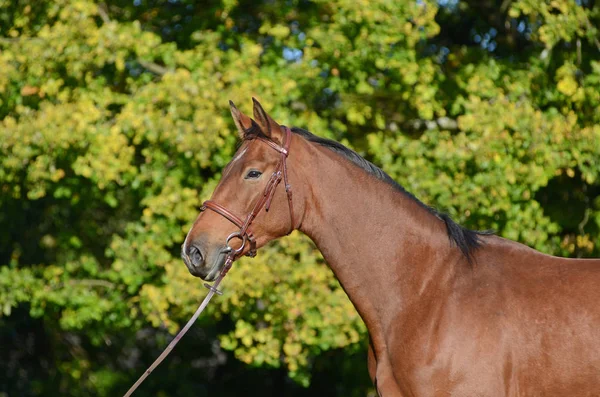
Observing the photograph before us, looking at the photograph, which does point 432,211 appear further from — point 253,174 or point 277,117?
point 277,117

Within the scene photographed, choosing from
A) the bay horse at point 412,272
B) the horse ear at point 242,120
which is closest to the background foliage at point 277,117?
the horse ear at point 242,120

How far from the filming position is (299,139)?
4020mm

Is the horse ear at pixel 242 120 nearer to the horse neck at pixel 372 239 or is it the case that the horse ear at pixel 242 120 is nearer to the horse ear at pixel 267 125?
the horse ear at pixel 267 125

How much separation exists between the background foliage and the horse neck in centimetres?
310

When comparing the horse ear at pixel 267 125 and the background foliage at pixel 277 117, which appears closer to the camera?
the horse ear at pixel 267 125

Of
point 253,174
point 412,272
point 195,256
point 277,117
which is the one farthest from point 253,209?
point 277,117

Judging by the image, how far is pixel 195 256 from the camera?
12.4ft

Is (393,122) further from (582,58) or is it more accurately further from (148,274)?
(148,274)

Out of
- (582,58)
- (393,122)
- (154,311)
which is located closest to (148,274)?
(154,311)

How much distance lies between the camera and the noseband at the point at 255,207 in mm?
3826

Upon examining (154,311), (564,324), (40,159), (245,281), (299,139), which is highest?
(299,139)

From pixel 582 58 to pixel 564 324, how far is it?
5426 millimetres

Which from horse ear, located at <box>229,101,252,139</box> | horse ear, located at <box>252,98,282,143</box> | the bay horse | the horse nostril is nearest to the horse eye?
the bay horse

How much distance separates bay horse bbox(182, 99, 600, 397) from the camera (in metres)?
3.62
